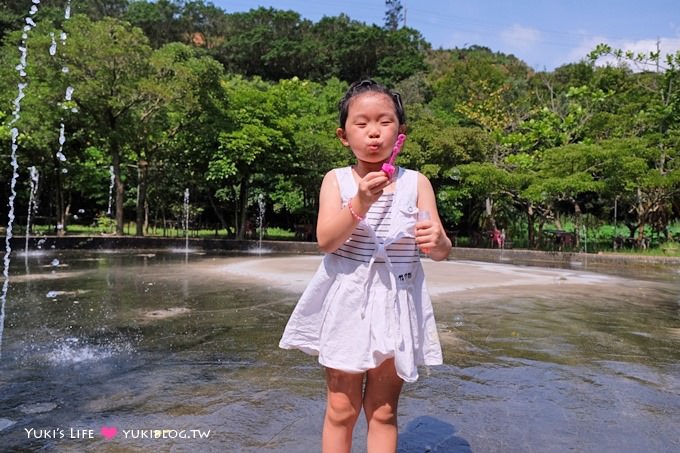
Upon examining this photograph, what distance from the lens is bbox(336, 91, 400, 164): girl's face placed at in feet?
6.12

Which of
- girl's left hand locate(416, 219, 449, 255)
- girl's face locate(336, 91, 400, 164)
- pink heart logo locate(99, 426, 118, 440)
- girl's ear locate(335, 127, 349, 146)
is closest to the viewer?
girl's left hand locate(416, 219, 449, 255)

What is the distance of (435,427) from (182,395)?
1.40 metres

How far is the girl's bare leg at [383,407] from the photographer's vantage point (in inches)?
74.3

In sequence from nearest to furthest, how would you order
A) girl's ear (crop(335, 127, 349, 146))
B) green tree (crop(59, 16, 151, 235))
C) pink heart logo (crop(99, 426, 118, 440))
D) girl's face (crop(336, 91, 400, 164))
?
girl's face (crop(336, 91, 400, 164)), girl's ear (crop(335, 127, 349, 146)), pink heart logo (crop(99, 426, 118, 440)), green tree (crop(59, 16, 151, 235))

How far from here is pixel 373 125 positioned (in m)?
1.86

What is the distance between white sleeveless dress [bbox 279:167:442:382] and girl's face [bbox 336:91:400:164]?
152 millimetres

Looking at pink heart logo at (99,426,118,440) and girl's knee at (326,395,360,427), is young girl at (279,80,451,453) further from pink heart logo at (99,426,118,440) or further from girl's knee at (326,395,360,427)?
pink heart logo at (99,426,118,440)

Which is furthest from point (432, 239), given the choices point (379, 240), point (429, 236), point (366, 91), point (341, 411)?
point (341, 411)

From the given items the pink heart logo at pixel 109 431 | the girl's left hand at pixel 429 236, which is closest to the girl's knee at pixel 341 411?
the girl's left hand at pixel 429 236

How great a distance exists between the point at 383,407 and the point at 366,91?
1058 millimetres

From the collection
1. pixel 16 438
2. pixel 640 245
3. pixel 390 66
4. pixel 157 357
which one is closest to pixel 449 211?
pixel 640 245

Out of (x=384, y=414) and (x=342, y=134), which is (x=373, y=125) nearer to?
(x=342, y=134)

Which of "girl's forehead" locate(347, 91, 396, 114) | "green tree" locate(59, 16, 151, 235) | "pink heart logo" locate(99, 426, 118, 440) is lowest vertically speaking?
"pink heart logo" locate(99, 426, 118, 440)

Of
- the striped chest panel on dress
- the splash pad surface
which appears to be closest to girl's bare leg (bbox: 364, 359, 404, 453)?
the striped chest panel on dress
